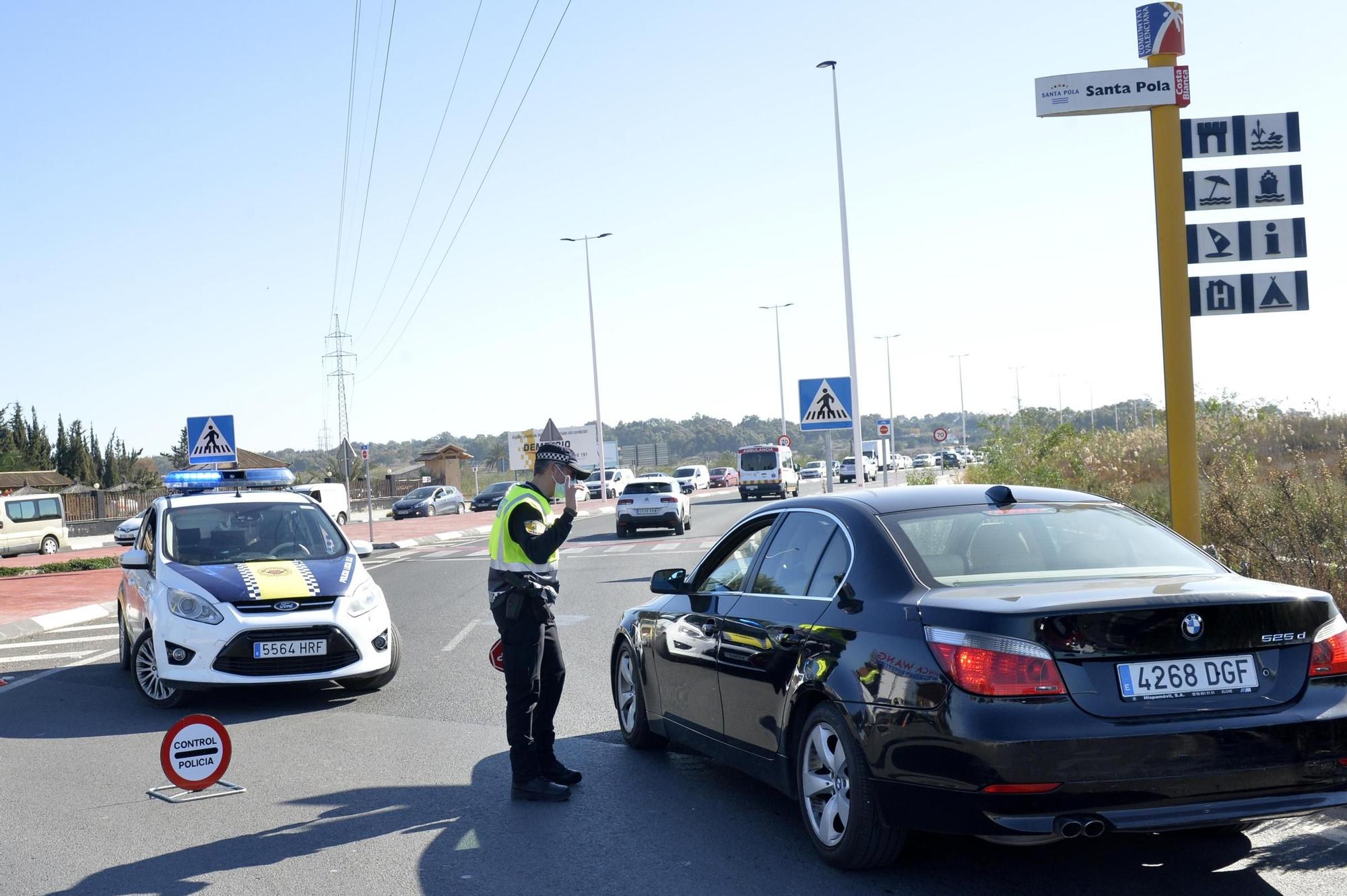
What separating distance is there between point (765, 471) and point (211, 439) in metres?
31.0

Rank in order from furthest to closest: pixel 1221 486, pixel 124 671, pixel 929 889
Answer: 1. pixel 124 671
2. pixel 1221 486
3. pixel 929 889

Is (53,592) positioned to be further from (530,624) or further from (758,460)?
(758,460)

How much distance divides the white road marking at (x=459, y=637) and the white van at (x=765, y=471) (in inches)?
1493

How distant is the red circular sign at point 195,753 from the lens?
6.81 metres

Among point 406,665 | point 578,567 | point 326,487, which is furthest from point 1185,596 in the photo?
point 326,487

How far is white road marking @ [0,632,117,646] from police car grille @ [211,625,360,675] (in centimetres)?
660

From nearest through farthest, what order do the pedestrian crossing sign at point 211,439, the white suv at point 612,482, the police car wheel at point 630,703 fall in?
the police car wheel at point 630,703 < the pedestrian crossing sign at point 211,439 < the white suv at point 612,482

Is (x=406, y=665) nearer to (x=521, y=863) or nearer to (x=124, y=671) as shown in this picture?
(x=124, y=671)

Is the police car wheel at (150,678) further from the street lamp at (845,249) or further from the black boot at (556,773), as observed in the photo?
the street lamp at (845,249)

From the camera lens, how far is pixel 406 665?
11836 millimetres

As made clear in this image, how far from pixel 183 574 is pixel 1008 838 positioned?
7.53 meters

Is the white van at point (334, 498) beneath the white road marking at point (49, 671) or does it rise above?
above

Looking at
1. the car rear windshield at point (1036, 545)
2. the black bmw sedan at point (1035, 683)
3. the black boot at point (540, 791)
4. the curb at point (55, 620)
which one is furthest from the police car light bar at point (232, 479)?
the car rear windshield at point (1036, 545)

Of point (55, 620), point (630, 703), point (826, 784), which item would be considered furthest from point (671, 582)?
point (55, 620)
